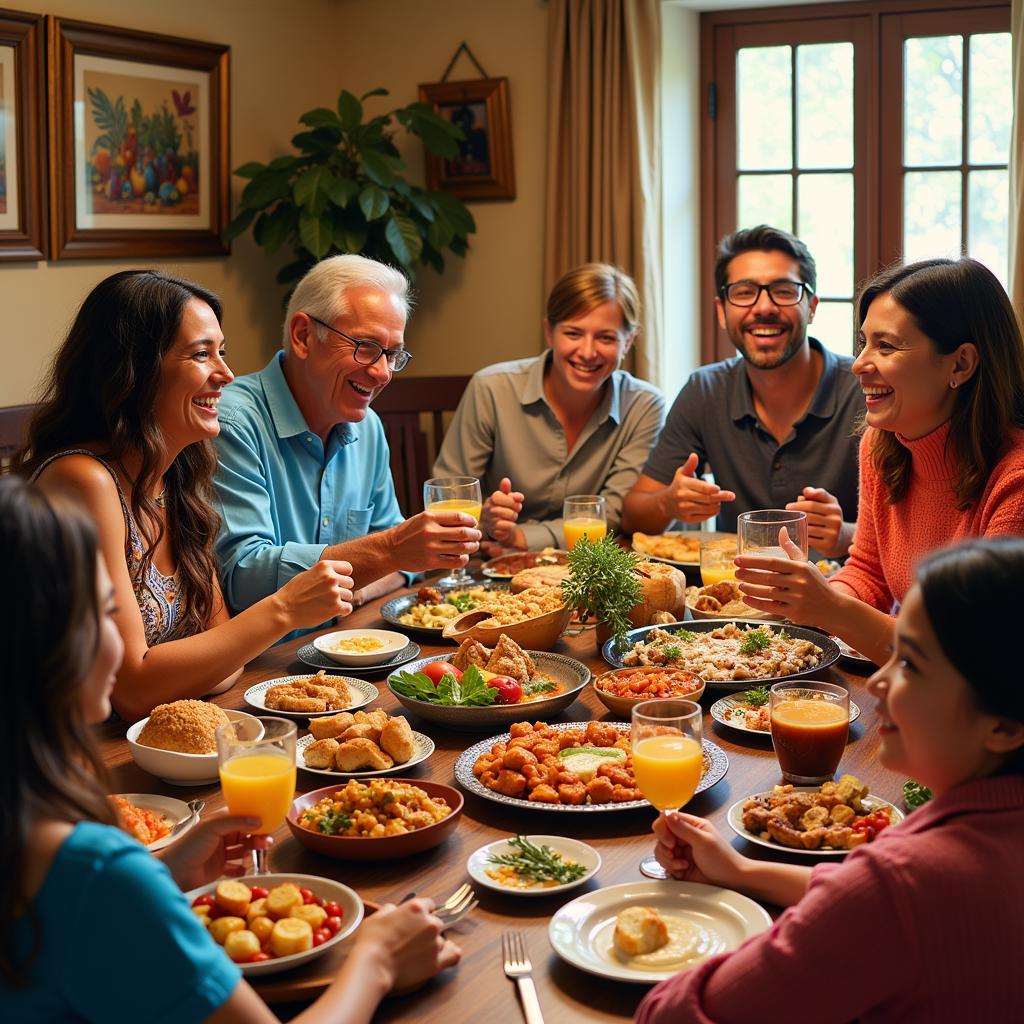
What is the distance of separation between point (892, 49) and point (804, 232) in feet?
2.36

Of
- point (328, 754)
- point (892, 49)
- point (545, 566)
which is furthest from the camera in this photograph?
point (892, 49)

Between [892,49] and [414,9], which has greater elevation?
[414,9]

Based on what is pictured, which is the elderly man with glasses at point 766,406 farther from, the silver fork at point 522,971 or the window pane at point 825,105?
the silver fork at point 522,971

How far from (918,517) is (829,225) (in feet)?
8.45

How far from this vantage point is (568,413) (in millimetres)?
3984

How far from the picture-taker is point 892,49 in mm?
4617

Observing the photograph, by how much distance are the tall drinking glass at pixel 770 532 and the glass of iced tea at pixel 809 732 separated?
49cm

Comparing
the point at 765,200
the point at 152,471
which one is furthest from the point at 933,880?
the point at 765,200

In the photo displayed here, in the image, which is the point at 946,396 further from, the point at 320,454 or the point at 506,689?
the point at 320,454

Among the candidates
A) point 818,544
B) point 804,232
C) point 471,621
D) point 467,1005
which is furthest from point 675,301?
point 467,1005

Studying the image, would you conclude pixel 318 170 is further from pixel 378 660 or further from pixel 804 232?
pixel 378 660

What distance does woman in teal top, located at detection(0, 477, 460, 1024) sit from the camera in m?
1.07

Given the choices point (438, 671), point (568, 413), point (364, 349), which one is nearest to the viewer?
point (438, 671)

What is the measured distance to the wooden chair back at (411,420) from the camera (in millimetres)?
4402
